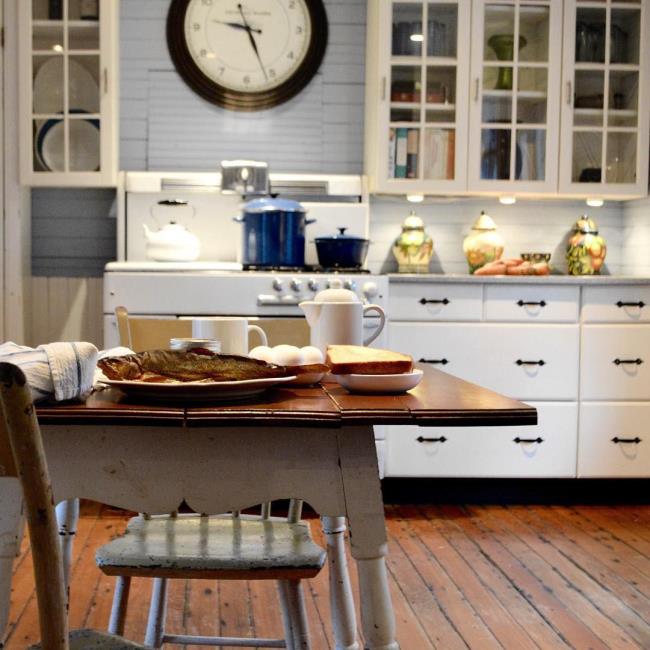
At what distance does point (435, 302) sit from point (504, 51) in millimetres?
1142

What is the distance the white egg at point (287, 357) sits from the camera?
155cm

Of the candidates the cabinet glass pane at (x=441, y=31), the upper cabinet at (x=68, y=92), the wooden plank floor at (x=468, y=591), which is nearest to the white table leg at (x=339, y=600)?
the wooden plank floor at (x=468, y=591)

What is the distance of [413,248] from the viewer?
14.1ft

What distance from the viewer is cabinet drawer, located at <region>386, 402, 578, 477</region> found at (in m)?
3.81

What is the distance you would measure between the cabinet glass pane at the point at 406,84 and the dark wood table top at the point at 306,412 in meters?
2.89

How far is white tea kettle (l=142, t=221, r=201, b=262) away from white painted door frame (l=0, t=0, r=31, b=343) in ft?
1.75

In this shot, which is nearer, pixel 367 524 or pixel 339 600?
pixel 367 524

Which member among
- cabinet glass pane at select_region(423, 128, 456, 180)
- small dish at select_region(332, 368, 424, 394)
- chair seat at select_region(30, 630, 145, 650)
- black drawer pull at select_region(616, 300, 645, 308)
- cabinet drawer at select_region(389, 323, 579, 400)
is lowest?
chair seat at select_region(30, 630, 145, 650)

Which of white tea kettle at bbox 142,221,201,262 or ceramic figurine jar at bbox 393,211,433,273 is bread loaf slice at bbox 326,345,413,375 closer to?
white tea kettle at bbox 142,221,201,262

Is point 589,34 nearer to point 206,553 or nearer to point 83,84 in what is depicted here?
point 83,84

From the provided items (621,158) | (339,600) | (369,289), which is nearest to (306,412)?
(339,600)

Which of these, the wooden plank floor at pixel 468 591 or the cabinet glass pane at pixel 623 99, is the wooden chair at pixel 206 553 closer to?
the wooden plank floor at pixel 468 591

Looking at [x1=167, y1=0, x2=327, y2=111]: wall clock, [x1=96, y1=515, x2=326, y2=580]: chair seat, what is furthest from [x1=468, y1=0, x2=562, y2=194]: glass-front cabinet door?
[x1=96, y1=515, x2=326, y2=580]: chair seat

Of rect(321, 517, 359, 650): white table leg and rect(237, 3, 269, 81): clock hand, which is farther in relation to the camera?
rect(237, 3, 269, 81): clock hand
